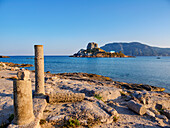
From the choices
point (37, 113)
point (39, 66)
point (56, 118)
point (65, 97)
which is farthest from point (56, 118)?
point (39, 66)

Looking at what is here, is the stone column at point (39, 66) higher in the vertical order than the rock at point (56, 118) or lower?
higher

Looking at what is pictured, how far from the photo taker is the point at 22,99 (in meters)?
4.30

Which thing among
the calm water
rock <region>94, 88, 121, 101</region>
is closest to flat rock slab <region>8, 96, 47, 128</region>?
rock <region>94, 88, 121, 101</region>

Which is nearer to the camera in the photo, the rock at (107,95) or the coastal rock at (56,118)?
the coastal rock at (56,118)

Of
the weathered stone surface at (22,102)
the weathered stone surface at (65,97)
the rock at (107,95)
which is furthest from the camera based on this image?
the rock at (107,95)

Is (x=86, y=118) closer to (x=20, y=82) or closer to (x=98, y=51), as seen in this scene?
(x=20, y=82)

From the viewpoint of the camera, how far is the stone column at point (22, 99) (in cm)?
422

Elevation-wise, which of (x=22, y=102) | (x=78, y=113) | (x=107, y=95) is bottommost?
(x=107, y=95)

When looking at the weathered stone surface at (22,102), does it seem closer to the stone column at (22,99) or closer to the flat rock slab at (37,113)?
the stone column at (22,99)

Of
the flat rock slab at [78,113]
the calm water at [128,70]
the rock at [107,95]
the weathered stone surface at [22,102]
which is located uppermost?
the weathered stone surface at [22,102]

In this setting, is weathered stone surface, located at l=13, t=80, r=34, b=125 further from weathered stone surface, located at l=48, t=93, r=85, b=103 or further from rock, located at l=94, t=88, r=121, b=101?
rock, located at l=94, t=88, r=121, b=101

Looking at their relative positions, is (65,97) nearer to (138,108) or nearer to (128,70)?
(138,108)

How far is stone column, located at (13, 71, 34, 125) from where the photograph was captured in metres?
4.22

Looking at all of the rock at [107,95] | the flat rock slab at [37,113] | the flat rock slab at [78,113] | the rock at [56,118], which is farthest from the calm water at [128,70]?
the flat rock slab at [37,113]
